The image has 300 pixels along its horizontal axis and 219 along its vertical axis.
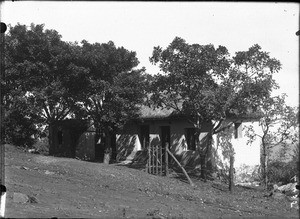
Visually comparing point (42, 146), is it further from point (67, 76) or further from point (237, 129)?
point (237, 129)

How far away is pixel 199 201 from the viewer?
1388 cm

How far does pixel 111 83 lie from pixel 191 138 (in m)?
5.75

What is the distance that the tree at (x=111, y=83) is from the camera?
21.7m

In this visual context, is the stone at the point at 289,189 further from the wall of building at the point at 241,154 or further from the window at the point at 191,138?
the window at the point at 191,138

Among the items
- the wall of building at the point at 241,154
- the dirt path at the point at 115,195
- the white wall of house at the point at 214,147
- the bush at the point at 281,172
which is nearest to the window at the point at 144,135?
the white wall of house at the point at 214,147

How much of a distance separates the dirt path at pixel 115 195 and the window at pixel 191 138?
14.5ft

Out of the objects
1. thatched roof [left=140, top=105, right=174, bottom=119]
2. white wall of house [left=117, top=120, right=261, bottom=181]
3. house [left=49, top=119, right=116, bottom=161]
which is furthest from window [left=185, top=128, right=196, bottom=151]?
house [left=49, top=119, right=116, bottom=161]

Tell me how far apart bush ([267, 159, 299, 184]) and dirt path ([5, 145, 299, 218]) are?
2219 mm

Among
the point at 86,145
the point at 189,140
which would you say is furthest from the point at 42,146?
the point at 189,140

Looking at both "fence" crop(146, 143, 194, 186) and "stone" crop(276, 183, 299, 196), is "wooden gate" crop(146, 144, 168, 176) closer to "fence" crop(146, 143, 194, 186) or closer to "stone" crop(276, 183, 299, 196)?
"fence" crop(146, 143, 194, 186)

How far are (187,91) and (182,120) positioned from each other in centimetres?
543

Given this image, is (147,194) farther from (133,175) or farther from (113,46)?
(113,46)

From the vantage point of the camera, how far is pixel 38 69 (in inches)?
878

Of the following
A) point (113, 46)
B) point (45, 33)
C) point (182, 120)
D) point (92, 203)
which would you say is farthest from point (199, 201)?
point (45, 33)
